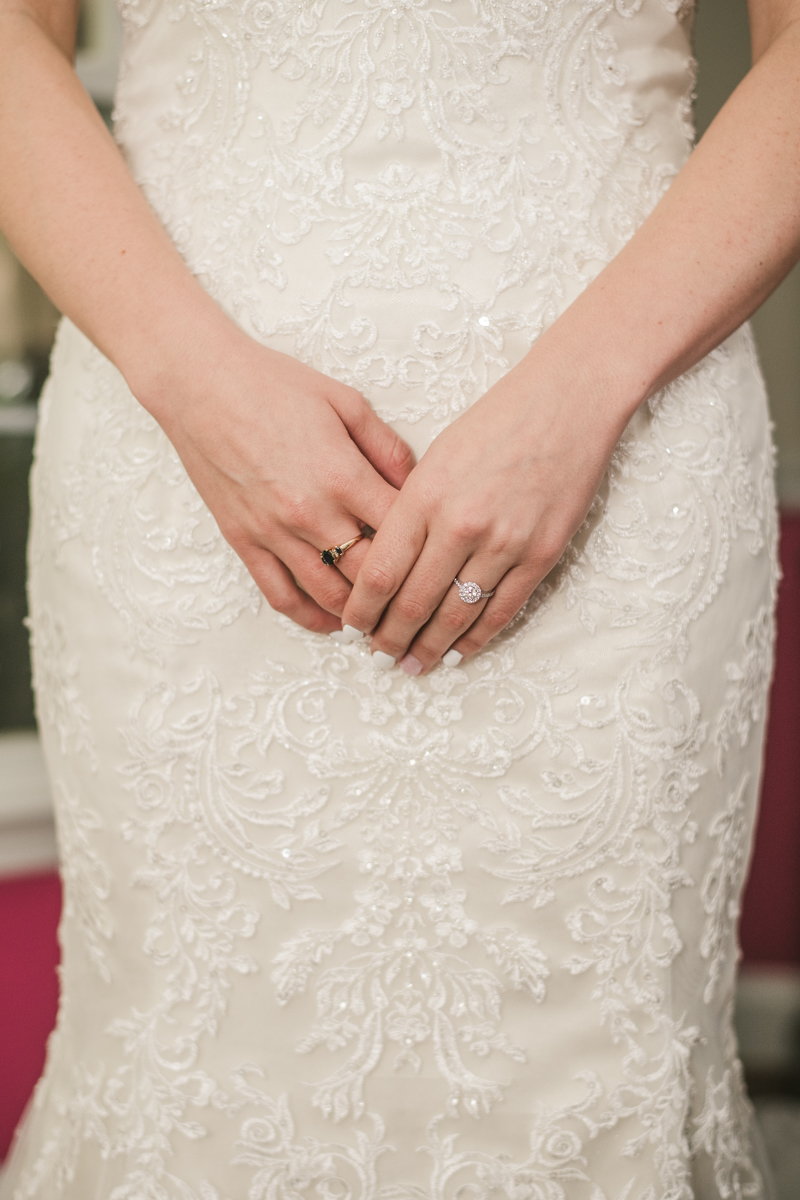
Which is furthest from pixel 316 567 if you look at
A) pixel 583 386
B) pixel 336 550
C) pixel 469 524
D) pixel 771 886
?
pixel 771 886

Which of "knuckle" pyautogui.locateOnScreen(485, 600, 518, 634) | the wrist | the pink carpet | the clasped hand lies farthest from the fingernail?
the pink carpet

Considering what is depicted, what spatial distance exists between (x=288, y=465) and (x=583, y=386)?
0.23 meters

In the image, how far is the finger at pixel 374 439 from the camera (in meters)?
0.71

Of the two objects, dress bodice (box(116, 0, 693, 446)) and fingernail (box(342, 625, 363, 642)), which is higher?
dress bodice (box(116, 0, 693, 446))

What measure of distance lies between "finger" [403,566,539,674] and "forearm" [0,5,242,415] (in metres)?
0.28

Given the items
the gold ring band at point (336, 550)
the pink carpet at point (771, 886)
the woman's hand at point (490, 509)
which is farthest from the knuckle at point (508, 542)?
the pink carpet at point (771, 886)

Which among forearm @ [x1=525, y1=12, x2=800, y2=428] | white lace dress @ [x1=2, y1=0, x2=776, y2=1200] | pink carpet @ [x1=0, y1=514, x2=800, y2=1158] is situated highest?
forearm @ [x1=525, y1=12, x2=800, y2=428]

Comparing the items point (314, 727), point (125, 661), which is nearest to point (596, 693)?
point (314, 727)

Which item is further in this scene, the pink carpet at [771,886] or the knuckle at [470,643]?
the pink carpet at [771,886]

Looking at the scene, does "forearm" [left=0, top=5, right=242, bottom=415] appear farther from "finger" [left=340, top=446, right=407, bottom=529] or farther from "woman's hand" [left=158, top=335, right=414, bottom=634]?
"finger" [left=340, top=446, right=407, bottom=529]

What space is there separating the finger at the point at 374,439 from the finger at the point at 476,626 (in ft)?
0.35

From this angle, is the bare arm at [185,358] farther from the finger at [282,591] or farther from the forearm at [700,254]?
the forearm at [700,254]

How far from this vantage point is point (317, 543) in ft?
2.28

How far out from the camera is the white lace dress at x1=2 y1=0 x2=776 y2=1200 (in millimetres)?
762
